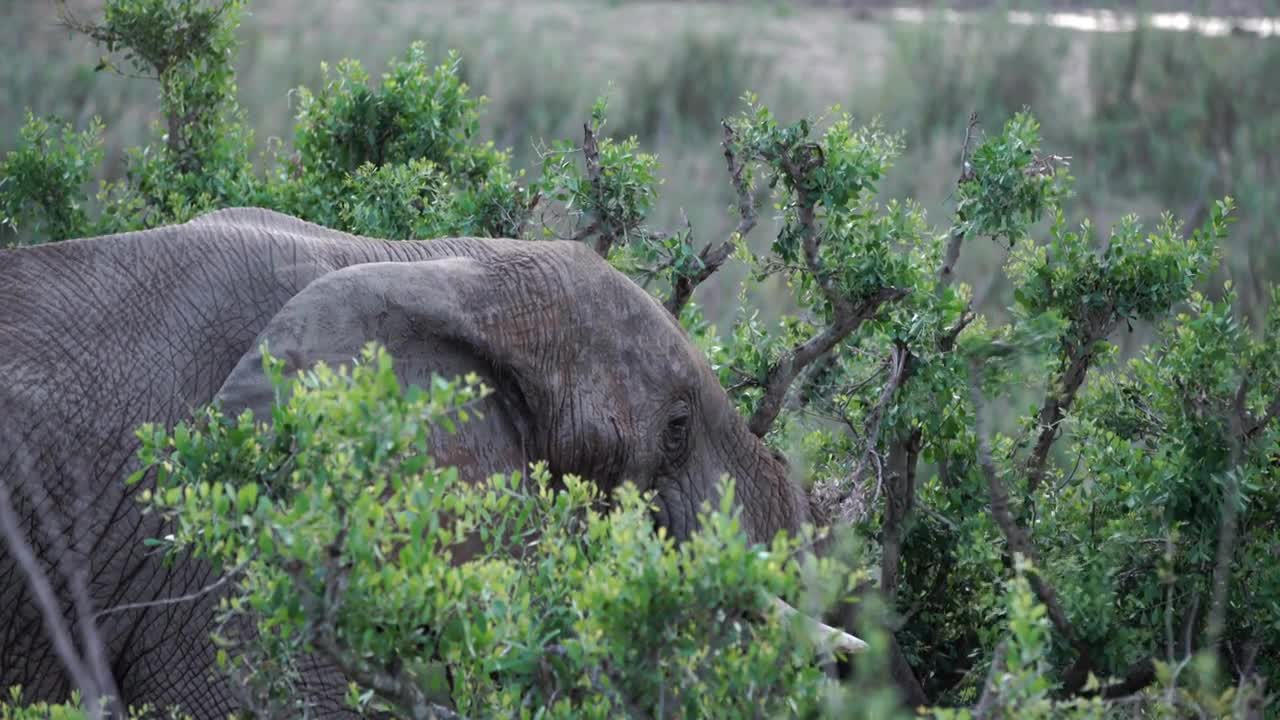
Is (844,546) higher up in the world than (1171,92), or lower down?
higher up

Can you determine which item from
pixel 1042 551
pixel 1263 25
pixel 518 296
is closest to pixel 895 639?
pixel 1042 551

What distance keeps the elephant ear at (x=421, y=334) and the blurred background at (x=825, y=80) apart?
8.13m

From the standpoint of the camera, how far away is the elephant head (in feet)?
12.0

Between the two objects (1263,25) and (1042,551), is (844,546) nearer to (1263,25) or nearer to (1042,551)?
(1042,551)

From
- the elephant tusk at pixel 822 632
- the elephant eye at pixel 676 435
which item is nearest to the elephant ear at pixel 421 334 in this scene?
the elephant eye at pixel 676 435

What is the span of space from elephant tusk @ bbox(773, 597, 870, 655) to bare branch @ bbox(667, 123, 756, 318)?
1.28 metres

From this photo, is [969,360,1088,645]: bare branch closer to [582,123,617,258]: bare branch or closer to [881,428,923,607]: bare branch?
[881,428,923,607]: bare branch

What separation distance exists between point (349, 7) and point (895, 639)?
16.2 metres

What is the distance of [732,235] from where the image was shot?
4.75 metres

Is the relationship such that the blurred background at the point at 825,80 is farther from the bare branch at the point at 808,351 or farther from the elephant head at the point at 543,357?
the elephant head at the point at 543,357

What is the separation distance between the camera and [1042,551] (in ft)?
14.8

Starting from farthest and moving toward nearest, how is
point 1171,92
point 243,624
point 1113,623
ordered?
point 1171,92 < point 1113,623 < point 243,624

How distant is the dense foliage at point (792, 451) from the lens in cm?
283

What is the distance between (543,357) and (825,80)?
48.1 feet
